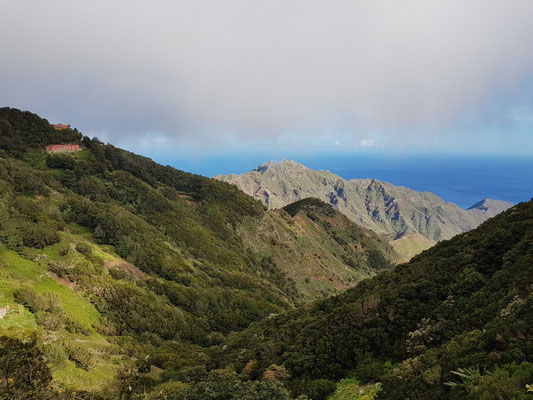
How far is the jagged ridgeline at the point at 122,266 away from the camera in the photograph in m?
17.0

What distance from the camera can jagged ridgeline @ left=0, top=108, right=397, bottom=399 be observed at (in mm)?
17016

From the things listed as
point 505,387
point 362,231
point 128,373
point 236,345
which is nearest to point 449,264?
point 505,387

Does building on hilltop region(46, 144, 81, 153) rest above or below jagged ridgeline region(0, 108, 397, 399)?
above

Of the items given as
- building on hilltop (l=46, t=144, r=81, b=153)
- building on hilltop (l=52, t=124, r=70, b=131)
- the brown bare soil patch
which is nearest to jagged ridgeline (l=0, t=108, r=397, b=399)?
the brown bare soil patch

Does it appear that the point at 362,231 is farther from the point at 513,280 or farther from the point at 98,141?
the point at 513,280

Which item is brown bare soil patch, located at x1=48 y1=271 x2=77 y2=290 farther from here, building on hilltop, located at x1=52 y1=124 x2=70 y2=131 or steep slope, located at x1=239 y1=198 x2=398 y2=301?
building on hilltop, located at x1=52 y1=124 x2=70 y2=131

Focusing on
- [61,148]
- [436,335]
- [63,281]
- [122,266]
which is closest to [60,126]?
[61,148]

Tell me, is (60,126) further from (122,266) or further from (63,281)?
(63,281)

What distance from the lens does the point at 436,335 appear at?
12250 millimetres

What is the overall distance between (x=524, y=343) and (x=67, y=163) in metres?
72.5

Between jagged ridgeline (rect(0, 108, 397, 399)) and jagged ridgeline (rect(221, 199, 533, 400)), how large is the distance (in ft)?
13.6

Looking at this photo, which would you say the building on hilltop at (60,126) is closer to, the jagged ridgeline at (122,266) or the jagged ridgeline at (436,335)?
the jagged ridgeline at (122,266)

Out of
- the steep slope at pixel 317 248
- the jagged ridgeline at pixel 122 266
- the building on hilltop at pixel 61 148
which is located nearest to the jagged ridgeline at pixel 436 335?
the jagged ridgeline at pixel 122 266

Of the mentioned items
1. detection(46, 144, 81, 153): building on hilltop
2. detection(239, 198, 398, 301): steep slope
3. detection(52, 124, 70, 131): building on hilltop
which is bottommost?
detection(239, 198, 398, 301): steep slope
